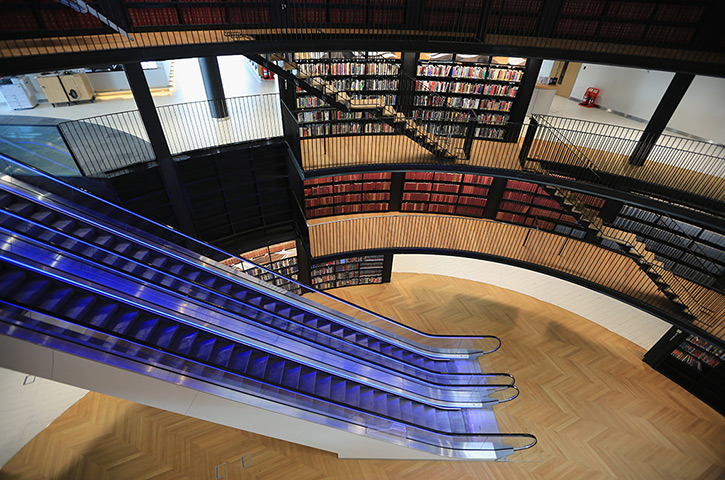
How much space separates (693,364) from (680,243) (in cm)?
281

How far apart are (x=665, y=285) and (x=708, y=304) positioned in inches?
34.0

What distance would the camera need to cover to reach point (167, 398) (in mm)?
4625

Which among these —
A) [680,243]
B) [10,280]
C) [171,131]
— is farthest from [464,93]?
[10,280]

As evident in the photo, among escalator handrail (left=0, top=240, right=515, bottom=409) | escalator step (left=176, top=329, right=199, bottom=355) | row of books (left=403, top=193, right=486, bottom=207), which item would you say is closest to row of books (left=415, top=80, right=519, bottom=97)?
row of books (left=403, top=193, right=486, bottom=207)

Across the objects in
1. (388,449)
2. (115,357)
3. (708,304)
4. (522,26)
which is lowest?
(388,449)

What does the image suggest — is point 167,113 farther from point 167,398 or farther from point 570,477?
point 570,477

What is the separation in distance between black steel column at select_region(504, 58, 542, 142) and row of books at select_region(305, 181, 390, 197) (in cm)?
331

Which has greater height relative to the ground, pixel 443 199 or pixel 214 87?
pixel 214 87

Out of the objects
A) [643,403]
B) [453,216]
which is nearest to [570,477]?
[643,403]

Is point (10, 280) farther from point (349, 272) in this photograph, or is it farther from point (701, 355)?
point (701, 355)

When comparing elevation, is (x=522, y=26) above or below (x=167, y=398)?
above

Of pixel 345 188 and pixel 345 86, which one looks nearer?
pixel 345 86

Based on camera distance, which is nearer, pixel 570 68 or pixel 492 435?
pixel 492 435

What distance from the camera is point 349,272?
10398mm
